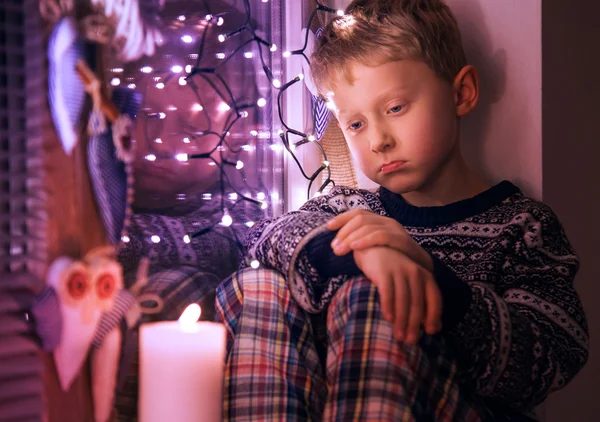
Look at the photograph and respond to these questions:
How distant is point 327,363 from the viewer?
2.53 ft

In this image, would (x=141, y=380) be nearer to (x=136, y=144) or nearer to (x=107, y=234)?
(x=107, y=234)

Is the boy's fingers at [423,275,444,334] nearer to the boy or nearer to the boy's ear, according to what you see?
the boy

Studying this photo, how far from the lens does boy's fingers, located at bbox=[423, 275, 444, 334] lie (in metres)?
0.72

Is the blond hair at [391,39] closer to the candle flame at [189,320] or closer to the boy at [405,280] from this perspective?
the boy at [405,280]

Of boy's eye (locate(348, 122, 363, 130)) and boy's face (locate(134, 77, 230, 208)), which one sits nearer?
boy's face (locate(134, 77, 230, 208))

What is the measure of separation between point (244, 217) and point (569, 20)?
83 centimetres

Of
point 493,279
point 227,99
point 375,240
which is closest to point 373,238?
point 375,240

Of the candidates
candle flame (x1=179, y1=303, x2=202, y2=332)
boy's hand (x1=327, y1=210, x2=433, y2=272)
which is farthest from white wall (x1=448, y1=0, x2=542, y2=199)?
candle flame (x1=179, y1=303, x2=202, y2=332)

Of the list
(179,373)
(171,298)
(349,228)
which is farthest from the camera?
(171,298)

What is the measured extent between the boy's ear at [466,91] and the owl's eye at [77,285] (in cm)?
75

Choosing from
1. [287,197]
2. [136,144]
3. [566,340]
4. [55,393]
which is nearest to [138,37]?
[136,144]

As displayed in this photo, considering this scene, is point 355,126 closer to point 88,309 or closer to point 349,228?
point 349,228

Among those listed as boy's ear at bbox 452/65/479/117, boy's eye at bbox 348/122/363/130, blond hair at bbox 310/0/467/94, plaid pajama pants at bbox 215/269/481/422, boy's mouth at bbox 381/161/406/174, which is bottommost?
plaid pajama pants at bbox 215/269/481/422

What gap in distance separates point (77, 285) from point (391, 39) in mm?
688
